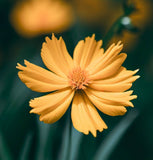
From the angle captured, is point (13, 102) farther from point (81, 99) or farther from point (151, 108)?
point (151, 108)

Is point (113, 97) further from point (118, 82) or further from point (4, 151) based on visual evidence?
point (4, 151)

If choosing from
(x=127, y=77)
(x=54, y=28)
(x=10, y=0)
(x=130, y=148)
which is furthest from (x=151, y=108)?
(x=10, y=0)

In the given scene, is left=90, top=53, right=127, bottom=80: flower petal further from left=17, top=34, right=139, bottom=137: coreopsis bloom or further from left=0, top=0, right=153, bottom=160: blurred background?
left=0, top=0, right=153, bottom=160: blurred background

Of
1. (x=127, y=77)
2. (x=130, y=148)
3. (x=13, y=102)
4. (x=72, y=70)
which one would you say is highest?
(x=13, y=102)

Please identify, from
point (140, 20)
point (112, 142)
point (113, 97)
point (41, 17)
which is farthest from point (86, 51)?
point (140, 20)

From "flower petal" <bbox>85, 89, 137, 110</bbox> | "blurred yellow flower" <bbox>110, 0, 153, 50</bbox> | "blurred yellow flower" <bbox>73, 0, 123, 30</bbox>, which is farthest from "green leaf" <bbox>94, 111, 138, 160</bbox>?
"blurred yellow flower" <bbox>73, 0, 123, 30</bbox>
